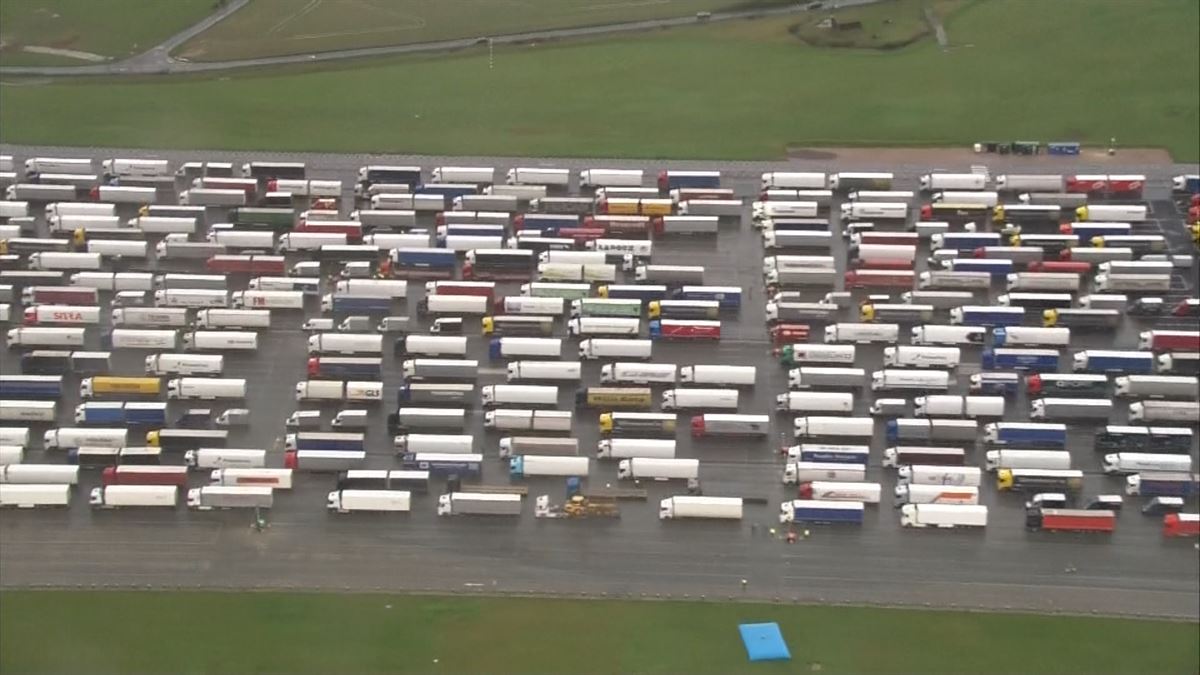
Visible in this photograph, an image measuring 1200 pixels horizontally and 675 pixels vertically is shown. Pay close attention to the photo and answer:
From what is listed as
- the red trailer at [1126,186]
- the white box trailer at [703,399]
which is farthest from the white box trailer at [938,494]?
the red trailer at [1126,186]

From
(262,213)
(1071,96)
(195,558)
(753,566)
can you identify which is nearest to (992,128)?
(1071,96)

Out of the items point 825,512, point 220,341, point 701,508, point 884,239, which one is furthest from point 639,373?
point 220,341

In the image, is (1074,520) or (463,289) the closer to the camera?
(1074,520)

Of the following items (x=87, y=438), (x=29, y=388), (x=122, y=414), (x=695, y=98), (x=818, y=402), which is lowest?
(x=87, y=438)

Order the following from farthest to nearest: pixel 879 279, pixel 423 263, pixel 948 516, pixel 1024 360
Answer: pixel 423 263
pixel 879 279
pixel 1024 360
pixel 948 516

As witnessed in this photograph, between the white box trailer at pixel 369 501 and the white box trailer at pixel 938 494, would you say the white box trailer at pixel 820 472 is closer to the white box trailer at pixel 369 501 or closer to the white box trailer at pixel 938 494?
the white box trailer at pixel 938 494

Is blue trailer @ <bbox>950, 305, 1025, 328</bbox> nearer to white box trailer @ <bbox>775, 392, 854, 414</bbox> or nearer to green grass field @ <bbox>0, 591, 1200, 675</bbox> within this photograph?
white box trailer @ <bbox>775, 392, 854, 414</bbox>

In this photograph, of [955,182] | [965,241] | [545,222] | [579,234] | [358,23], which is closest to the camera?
[965,241]

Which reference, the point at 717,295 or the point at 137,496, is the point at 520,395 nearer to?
the point at 717,295
